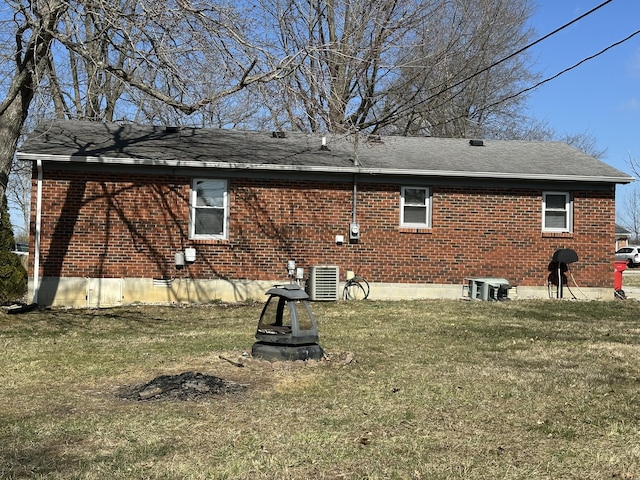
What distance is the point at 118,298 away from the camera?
14.9 m

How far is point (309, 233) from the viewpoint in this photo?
1563 cm

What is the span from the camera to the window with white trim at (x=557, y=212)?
1634cm

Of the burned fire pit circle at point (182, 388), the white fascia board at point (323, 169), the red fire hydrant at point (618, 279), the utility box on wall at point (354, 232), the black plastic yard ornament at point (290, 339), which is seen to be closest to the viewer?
the burned fire pit circle at point (182, 388)

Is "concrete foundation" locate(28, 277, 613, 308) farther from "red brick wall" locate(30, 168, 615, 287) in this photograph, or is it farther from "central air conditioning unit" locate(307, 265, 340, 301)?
"central air conditioning unit" locate(307, 265, 340, 301)

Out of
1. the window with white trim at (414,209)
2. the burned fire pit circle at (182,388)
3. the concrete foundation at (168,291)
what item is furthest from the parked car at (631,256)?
the burned fire pit circle at (182,388)

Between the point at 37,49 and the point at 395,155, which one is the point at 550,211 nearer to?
the point at 395,155

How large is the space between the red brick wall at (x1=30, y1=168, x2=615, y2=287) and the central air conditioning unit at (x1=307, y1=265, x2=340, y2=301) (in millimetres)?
598

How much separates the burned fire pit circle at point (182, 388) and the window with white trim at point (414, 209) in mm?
9778

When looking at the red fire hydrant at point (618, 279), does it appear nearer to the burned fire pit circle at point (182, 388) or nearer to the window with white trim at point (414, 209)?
the window with white trim at point (414, 209)

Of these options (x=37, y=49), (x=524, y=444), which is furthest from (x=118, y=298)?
(x=524, y=444)

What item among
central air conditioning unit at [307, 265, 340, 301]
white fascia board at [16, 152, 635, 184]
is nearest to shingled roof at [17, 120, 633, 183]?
white fascia board at [16, 152, 635, 184]

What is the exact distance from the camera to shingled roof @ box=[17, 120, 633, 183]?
1498 cm

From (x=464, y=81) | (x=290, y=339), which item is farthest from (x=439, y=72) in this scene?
(x=290, y=339)

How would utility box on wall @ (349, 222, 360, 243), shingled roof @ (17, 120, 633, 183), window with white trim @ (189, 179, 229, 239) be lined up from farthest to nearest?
utility box on wall @ (349, 222, 360, 243)
window with white trim @ (189, 179, 229, 239)
shingled roof @ (17, 120, 633, 183)
